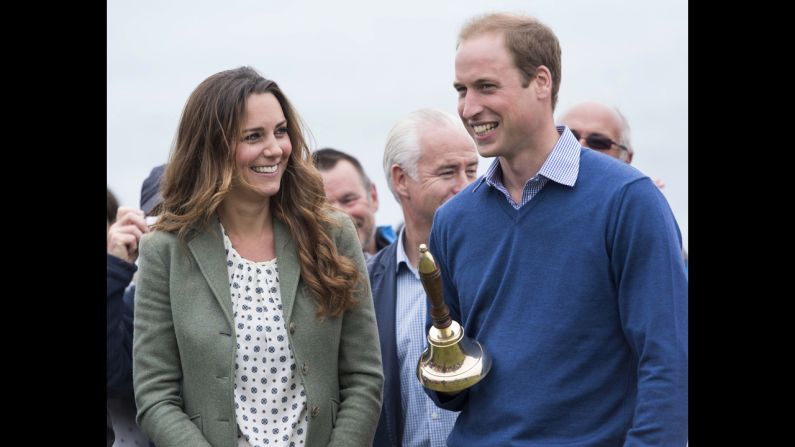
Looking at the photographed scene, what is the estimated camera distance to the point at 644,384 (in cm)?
385

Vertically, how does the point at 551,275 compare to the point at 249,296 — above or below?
above

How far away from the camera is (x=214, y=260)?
4.52m

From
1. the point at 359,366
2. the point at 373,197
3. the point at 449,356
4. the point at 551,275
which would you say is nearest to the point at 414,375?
the point at 359,366

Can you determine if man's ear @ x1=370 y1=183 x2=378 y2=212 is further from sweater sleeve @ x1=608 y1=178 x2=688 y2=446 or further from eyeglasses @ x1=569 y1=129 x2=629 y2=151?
sweater sleeve @ x1=608 y1=178 x2=688 y2=446

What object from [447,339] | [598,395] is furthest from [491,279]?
[598,395]

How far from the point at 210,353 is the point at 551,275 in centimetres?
127

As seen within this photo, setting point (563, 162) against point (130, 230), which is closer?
point (563, 162)

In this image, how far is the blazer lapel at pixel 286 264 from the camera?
4.49 meters

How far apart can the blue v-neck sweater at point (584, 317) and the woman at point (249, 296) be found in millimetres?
565

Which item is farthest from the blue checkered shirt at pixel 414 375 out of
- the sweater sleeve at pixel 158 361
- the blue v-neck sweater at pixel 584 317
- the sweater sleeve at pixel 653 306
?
the sweater sleeve at pixel 653 306

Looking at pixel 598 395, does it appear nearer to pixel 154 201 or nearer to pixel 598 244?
pixel 598 244

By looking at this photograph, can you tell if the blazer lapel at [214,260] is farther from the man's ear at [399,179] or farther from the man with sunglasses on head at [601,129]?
the man with sunglasses on head at [601,129]

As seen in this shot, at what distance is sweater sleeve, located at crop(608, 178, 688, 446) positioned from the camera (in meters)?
3.81

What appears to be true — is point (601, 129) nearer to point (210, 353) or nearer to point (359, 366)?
point (359, 366)
